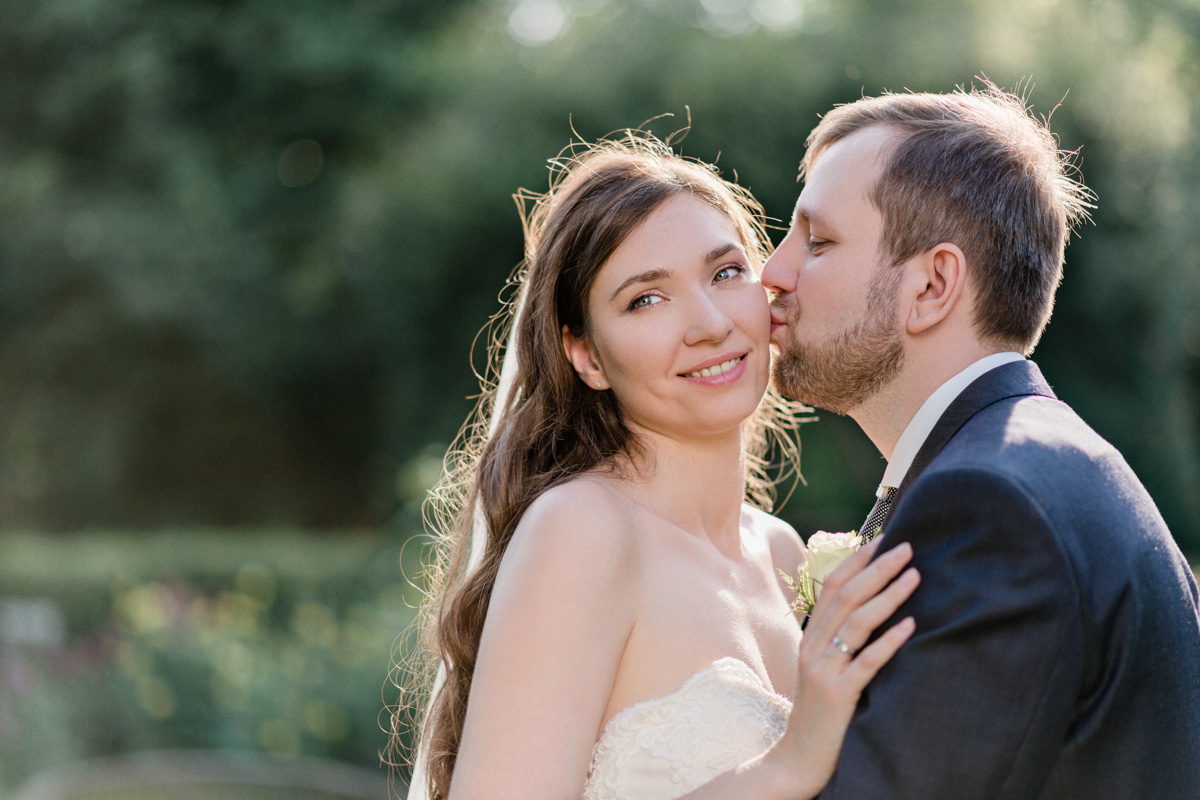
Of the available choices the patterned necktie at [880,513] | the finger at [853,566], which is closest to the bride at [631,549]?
the finger at [853,566]

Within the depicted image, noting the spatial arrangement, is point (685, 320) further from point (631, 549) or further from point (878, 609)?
point (878, 609)

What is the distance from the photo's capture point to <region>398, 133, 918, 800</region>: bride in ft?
7.70

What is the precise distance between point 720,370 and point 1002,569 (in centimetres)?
110

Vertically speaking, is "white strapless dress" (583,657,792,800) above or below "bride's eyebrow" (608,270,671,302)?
below

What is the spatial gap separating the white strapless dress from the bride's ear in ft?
2.79

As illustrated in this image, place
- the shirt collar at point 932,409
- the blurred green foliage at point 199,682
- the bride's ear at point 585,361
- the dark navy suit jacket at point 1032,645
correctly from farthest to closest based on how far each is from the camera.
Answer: the blurred green foliage at point 199,682 → the bride's ear at point 585,361 → the shirt collar at point 932,409 → the dark navy suit jacket at point 1032,645

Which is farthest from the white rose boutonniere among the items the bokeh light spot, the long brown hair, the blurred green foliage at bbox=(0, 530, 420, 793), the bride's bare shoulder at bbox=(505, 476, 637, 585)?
the bokeh light spot

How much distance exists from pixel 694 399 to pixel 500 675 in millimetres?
873

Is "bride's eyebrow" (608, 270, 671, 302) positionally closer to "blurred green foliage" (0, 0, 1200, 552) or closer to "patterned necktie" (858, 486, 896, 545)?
"patterned necktie" (858, 486, 896, 545)

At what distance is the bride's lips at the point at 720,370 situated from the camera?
275 cm

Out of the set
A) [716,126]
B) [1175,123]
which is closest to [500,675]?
[716,126]

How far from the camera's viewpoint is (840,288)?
2.56 m

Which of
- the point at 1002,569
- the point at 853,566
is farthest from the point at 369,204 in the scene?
the point at 1002,569

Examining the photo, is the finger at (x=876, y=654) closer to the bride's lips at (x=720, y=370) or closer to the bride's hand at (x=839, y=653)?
the bride's hand at (x=839, y=653)
